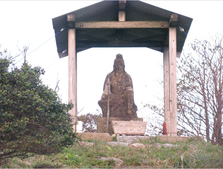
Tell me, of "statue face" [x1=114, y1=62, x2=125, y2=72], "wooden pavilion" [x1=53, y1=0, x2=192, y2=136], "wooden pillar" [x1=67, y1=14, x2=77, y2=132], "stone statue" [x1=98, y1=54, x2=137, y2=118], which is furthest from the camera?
"statue face" [x1=114, y1=62, x2=125, y2=72]

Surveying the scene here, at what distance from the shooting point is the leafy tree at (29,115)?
5070mm

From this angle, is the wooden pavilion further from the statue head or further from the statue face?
the statue face

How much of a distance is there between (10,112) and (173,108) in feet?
19.2

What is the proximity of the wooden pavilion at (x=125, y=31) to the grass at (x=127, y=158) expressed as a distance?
2.54 meters

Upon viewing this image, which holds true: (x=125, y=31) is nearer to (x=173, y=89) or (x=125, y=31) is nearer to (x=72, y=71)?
(x=72, y=71)

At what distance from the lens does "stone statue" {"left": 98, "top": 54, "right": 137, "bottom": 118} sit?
11203mm

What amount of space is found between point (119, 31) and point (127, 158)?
20.0 ft

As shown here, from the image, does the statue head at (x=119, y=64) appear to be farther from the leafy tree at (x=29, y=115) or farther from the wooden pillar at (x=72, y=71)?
the leafy tree at (x=29, y=115)

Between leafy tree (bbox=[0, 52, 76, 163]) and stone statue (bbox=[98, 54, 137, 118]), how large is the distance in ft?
17.2

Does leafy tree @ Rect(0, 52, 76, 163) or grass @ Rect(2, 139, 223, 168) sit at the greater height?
leafy tree @ Rect(0, 52, 76, 163)

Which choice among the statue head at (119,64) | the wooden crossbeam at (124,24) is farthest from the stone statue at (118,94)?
the wooden crossbeam at (124,24)

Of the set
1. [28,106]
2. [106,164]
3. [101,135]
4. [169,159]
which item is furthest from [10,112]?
[101,135]

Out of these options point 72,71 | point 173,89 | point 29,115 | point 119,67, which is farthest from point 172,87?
point 29,115

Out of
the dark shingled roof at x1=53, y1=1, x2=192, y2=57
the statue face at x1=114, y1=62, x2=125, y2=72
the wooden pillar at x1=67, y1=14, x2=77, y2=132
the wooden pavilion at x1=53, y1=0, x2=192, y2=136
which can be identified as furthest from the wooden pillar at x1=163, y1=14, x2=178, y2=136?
the wooden pillar at x1=67, y1=14, x2=77, y2=132
